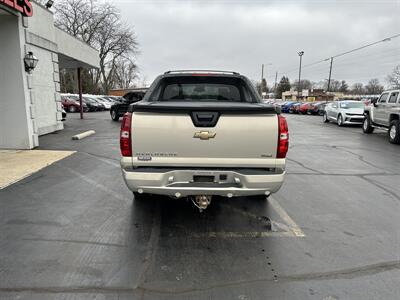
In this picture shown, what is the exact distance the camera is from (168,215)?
4.47 meters

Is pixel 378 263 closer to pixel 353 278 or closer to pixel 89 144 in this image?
pixel 353 278

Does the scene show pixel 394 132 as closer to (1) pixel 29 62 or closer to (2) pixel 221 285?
(2) pixel 221 285

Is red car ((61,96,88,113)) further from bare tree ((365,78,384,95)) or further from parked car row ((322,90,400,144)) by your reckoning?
bare tree ((365,78,384,95))

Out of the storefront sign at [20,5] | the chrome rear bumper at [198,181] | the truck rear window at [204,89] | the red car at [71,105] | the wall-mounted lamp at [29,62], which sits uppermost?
the storefront sign at [20,5]

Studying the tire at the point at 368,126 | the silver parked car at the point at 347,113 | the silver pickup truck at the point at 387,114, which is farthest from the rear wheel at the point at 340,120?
the silver pickup truck at the point at 387,114

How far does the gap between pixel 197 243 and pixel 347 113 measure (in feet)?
57.4

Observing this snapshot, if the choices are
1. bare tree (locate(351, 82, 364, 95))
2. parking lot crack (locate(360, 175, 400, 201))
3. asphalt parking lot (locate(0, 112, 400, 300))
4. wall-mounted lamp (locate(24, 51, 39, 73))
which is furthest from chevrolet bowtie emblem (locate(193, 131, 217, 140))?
bare tree (locate(351, 82, 364, 95))

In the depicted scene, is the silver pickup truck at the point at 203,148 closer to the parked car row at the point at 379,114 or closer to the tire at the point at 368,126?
the parked car row at the point at 379,114

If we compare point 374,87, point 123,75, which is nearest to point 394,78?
point 374,87

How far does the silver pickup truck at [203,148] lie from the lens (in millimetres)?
3525

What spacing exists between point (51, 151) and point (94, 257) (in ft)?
22.6

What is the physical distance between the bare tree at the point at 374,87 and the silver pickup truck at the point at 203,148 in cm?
10267

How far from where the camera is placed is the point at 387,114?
12797 mm

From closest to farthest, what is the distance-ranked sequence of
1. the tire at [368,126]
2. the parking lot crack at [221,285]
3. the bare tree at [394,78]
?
the parking lot crack at [221,285] → the tire at [368,126] → the bare tree at [394,78]
